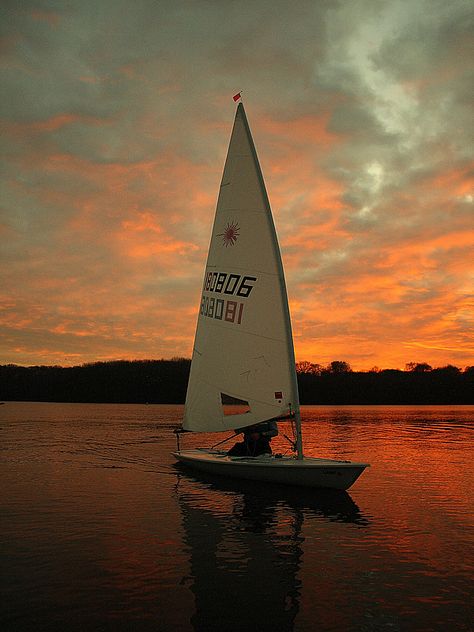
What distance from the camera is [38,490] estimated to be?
77.5 ft

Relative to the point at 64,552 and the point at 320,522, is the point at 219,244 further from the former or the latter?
the point at 64,552

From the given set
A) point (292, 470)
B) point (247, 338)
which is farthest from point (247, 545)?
point (247, 338)

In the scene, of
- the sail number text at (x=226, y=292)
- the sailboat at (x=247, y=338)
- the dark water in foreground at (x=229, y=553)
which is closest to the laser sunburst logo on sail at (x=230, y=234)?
the sailboat at (x=247, y=338)

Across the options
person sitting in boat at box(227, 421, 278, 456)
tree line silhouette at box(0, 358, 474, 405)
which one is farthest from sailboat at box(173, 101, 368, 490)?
tree line silhouette at box(0, 358, 474, 405)

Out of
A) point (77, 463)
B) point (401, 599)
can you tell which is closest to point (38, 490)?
point (77, 463)

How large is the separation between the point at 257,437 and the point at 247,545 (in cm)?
865

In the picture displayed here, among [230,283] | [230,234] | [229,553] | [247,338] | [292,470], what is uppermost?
[230,234]

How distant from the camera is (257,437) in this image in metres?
23.7

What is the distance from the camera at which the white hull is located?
20203 millimetres

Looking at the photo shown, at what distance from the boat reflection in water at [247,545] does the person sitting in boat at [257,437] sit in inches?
52.8

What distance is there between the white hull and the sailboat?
36 mm

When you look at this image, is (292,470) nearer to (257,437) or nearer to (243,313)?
(257,437)

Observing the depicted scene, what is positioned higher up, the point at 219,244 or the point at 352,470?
the point at 219,244

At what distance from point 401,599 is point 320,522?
23.1ft
